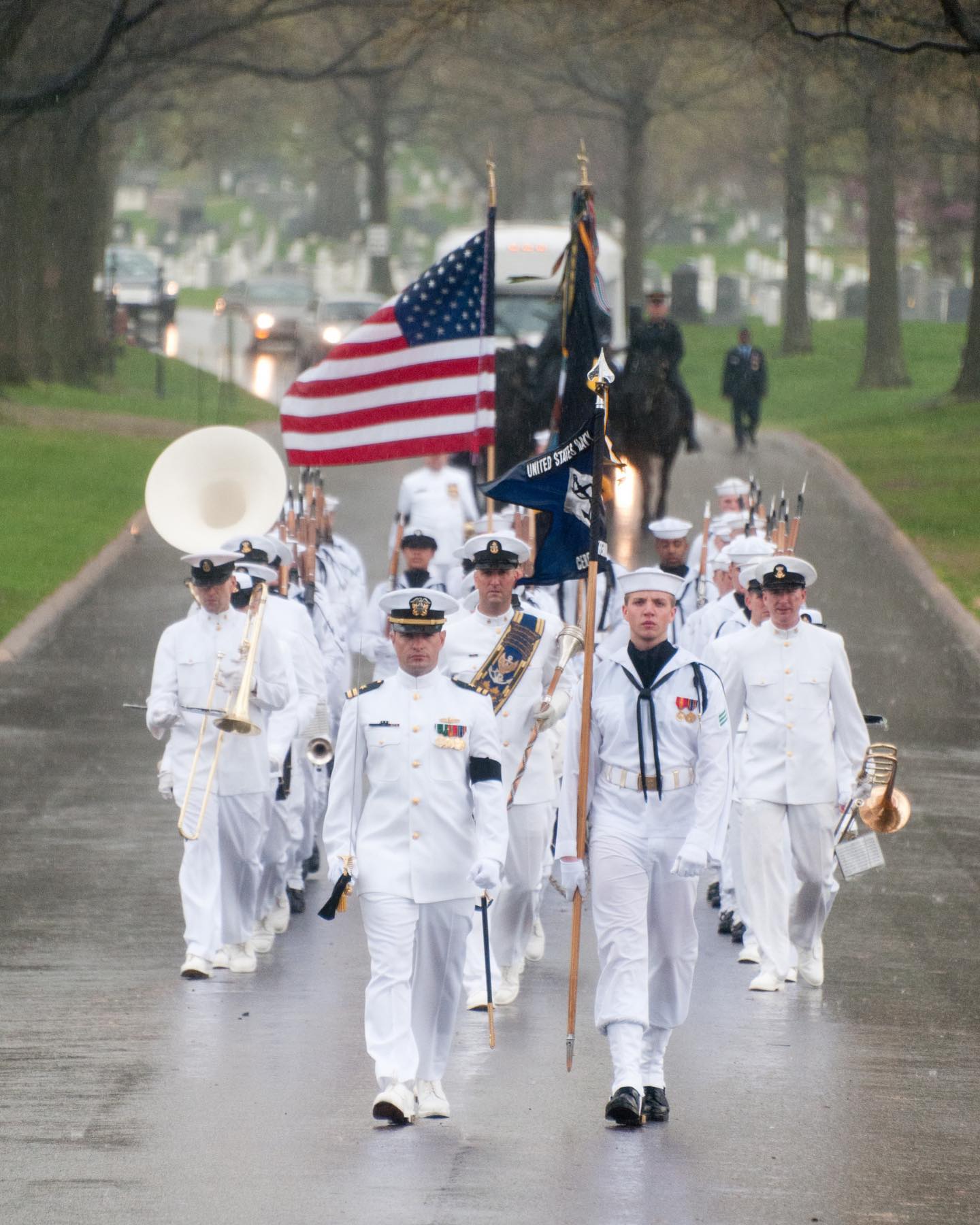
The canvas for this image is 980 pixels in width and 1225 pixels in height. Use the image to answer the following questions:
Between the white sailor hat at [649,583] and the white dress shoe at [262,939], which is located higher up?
the white sailor hat at [649,583]

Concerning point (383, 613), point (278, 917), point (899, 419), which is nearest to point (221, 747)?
point (278, 917)

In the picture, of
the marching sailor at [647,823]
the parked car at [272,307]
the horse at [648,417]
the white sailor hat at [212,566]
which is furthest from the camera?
the parked car at [272,307]

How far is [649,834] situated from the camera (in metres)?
8.83

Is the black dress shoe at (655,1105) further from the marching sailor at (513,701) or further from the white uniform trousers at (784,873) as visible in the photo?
the white uniform trousers at (784,873)

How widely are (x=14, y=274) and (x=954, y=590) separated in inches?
707

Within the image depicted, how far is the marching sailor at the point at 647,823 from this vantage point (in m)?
8.62

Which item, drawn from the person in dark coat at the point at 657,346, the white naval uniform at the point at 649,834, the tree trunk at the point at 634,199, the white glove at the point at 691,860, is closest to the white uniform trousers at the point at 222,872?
the white naval uniform at the point at 649,834

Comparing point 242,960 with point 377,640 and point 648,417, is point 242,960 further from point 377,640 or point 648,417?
point 648,417

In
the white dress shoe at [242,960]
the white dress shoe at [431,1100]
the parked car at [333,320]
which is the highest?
the parked car at [333,320]

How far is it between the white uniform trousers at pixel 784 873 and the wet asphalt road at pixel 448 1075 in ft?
0.89

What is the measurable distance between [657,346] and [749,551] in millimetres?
11984

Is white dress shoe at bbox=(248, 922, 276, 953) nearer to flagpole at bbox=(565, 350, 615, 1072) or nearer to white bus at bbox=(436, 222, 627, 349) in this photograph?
flagpole at bbox=(565, 350, 615, 1072)

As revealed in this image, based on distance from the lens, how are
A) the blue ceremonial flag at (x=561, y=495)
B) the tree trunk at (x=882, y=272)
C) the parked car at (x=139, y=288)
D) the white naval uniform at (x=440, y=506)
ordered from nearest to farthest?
the blue ceremonial flag at (x=561, y=495) < the white naval uniform at (x=440, y=506) < the tree trunk at (x=882, y=272) < the parked car at (x=139, y=288)

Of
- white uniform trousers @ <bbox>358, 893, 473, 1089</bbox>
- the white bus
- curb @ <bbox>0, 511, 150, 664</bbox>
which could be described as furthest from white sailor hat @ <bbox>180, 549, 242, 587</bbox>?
the white bus
